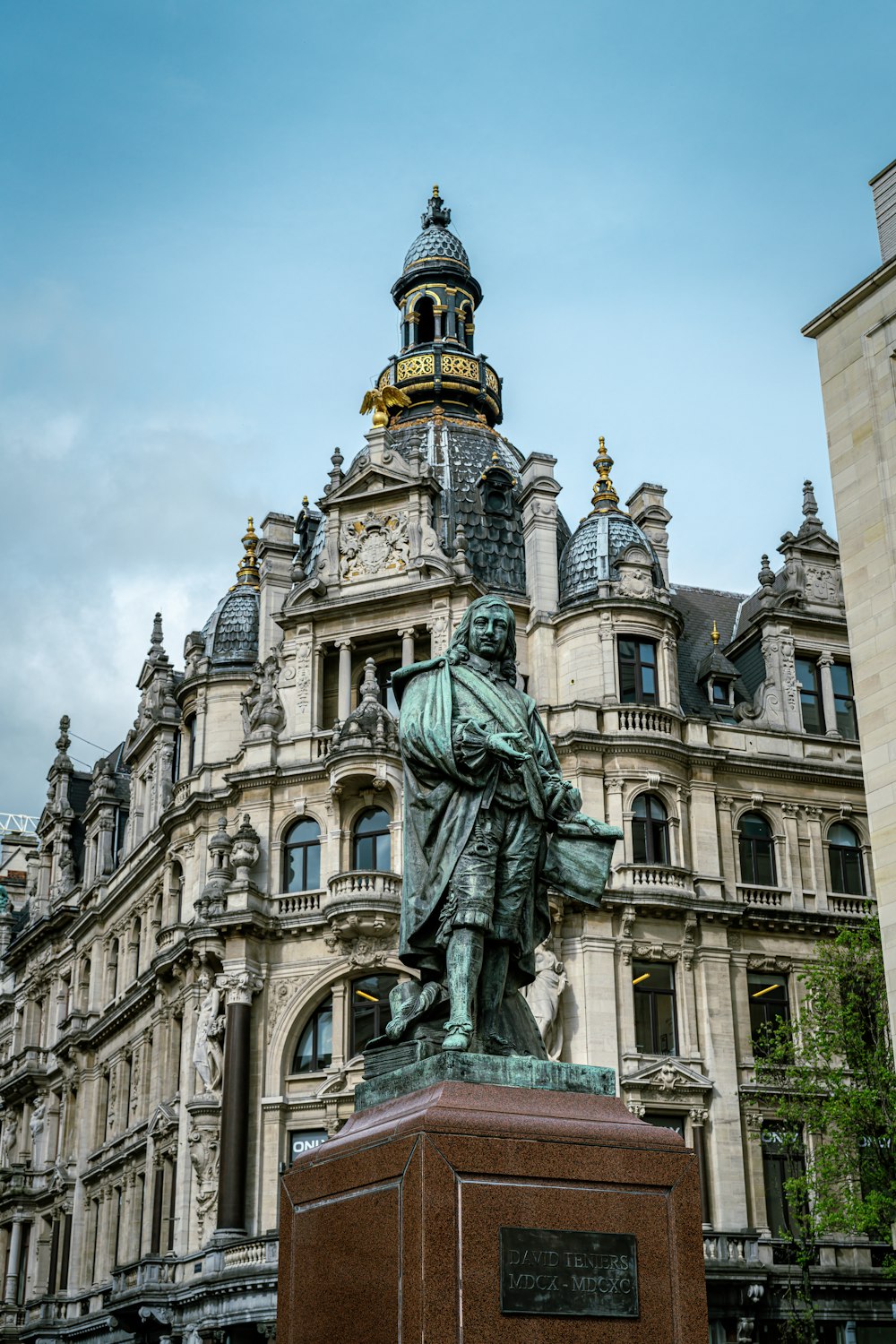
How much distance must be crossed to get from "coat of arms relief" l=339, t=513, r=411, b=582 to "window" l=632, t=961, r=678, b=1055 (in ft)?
39.8

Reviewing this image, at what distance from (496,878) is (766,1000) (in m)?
32.0

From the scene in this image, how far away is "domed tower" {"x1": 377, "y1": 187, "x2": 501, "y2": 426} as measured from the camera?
171 feet

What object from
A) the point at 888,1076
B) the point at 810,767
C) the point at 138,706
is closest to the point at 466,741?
the point at 888,1076

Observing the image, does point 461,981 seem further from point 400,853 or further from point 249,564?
point 249,564

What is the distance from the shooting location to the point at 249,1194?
127 feet

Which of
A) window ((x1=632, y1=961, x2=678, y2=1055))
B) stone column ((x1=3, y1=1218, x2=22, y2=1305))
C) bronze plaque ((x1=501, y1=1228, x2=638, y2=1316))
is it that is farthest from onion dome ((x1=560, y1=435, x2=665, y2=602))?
bronze plaque ((x1=501, y1=1228, x2=638, y2=1316))

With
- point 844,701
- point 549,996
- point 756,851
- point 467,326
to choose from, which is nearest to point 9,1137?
point 549,996

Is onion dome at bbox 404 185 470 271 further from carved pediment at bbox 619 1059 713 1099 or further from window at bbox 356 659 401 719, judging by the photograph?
carved pediment at bbox 619 1059 713 1099

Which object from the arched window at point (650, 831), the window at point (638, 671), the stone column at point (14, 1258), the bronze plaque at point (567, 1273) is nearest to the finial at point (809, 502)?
the window at point (638, 671)

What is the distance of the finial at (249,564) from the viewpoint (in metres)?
49.9

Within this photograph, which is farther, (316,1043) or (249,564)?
(249,564)

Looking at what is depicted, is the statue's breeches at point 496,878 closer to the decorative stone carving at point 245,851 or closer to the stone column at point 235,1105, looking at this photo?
the stone column at point 235,1105

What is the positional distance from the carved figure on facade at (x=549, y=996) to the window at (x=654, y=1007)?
196 cm

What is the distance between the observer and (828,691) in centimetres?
4459
